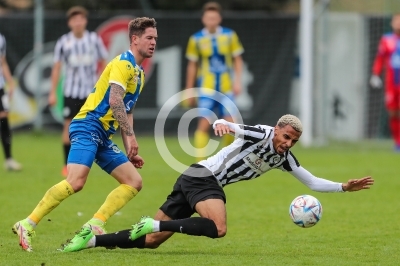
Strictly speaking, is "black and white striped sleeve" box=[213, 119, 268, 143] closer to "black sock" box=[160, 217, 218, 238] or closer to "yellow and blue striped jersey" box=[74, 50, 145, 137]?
"black sock" box=[160, 217, 218, 238]

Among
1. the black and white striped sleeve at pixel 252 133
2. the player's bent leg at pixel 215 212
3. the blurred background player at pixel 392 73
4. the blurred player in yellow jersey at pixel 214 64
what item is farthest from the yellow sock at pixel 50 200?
the blurred background player at pixel 392 73

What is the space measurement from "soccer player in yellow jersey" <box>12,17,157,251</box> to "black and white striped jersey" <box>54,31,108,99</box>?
212 inches

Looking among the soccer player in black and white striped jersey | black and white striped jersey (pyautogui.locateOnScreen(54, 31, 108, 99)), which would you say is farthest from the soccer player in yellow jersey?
black and white striped jersey (pyautogui.locateOnScreen(54, 31, 108, 99))

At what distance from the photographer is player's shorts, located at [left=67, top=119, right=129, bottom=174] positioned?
7.35 m

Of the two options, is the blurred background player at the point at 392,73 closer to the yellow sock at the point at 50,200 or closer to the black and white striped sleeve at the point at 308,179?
the black and white striped sleeve at the point at 308,179

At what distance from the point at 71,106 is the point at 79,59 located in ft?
2.66

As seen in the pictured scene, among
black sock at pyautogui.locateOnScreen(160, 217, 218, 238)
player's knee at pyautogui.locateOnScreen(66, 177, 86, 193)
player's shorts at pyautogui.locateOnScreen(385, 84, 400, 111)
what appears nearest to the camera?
black sock at pyautogui.locateOnScreen(160, 217, 218, 238)

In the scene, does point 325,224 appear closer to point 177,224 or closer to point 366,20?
point 177,224

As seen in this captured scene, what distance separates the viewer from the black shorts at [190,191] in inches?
289

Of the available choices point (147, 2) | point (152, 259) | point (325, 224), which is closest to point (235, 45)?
point (325, 224)

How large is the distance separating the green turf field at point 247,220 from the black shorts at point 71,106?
989 millimetres

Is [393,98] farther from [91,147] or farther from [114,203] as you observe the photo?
[91,147]

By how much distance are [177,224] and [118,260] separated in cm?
57

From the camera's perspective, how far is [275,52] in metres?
21.2
